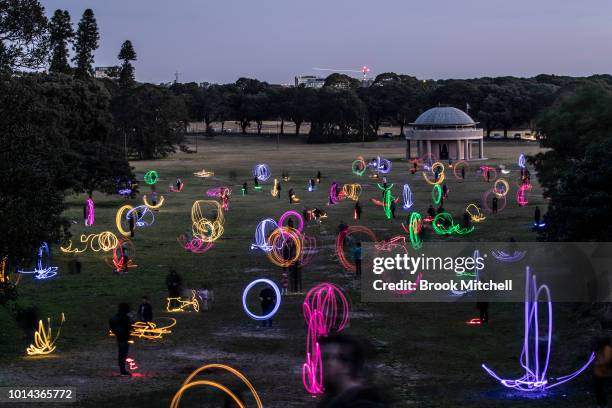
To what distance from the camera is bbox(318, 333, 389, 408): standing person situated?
6660mm

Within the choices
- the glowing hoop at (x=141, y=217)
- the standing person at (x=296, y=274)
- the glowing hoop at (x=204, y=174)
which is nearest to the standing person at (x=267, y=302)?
the standing person at (x=296, y=274)

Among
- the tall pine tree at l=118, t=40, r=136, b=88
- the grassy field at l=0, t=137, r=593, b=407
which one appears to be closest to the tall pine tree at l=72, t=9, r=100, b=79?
the tall pine tree at l=118, t=40, r=136, b=88

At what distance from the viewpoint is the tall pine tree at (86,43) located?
98.4 m

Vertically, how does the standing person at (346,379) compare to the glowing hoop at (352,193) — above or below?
above

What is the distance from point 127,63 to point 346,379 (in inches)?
4934

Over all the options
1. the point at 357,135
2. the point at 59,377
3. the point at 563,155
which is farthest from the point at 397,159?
the point at 59,377

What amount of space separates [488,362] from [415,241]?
18.2 meters

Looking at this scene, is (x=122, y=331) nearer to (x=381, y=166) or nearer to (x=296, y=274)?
(x=296, y=274)

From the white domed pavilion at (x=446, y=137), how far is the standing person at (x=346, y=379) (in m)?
101

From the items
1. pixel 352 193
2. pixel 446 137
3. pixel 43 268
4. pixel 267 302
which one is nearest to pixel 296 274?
pixel 267 302

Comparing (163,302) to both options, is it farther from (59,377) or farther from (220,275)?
(59,377)

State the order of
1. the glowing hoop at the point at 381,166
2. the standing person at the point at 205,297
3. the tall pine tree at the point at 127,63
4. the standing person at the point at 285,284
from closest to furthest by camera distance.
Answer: the standing person at the point at 205,297 → the standing person at the point at 285,284 → the glowing hoop at the point at 381,166 → the tall pine tree at the point at 127,63

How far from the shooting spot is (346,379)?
6914 mm

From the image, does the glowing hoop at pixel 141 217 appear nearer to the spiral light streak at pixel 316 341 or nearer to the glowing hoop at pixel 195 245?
the glowing hoop at pixel 195 245
